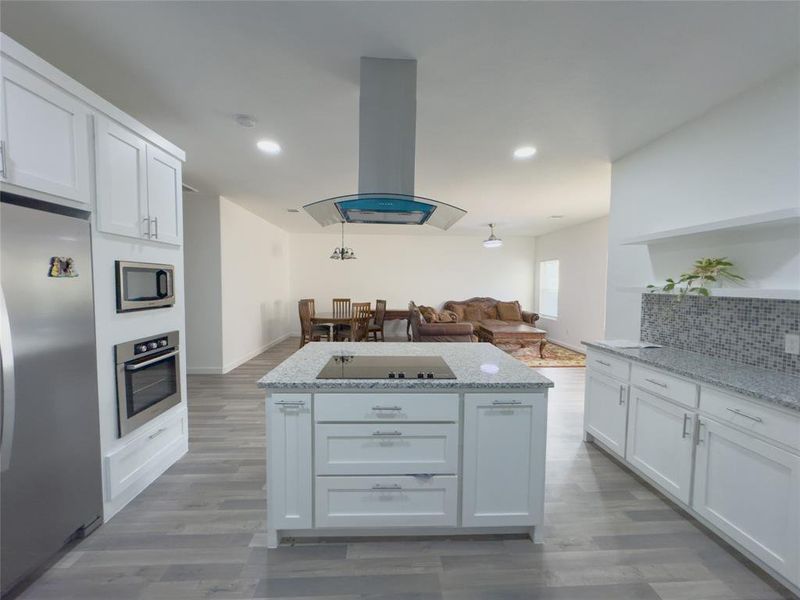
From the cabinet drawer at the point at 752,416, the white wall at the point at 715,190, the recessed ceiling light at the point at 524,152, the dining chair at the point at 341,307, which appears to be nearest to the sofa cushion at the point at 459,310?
the dining chair at the point at 341,307

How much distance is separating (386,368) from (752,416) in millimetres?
1739

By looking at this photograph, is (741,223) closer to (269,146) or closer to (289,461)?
(289,461)

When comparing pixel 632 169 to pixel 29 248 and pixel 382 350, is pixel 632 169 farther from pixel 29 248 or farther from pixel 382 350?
pixel 29 248

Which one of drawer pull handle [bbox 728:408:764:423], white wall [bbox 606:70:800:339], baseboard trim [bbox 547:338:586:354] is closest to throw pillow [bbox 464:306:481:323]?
baseboard trim [bbox 547:338:586:354]

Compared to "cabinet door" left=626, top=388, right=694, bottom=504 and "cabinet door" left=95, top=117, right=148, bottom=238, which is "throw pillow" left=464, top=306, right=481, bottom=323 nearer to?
"cabinet door" left=626, top=388, right=694, bottom=504

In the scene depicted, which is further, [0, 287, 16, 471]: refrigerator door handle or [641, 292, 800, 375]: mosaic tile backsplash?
[641, 292, 800, 375]: mosaic tile backsplash

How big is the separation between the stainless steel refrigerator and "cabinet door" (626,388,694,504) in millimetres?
3151

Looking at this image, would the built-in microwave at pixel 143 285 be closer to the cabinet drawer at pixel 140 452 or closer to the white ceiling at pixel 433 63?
the cabinet drawer at pixel 140 452

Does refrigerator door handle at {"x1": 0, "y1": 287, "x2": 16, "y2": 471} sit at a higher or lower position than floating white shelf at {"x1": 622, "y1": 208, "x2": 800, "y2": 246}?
lower

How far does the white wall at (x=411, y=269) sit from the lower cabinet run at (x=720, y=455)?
5715mm

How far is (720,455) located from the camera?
1625 mm

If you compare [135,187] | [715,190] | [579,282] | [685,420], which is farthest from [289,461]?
[579,282]

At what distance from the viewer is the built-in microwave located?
185 cm

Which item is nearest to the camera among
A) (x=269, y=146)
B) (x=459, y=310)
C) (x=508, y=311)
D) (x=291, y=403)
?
(x=291, y=403)
